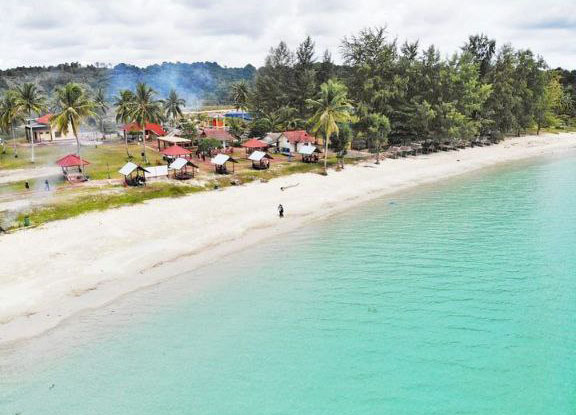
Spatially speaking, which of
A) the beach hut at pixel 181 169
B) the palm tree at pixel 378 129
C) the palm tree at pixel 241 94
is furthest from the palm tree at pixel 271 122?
the beach hut at pixel 181 169

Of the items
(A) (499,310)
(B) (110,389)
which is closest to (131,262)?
(B) (110,389)

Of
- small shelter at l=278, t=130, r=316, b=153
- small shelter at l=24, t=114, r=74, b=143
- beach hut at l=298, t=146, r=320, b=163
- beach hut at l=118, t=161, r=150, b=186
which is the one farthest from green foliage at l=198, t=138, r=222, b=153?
small shelter at l=24, t=114, r=74, b=143

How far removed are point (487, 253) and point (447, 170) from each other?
122 ft

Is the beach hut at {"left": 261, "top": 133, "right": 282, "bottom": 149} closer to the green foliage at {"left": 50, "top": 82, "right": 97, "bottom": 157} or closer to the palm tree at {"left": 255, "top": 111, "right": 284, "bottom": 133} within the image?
the palm tree at {"left": 255, "top": 111, "right": 284, "bottom": 133}

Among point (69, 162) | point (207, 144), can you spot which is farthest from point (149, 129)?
point (69, 162)

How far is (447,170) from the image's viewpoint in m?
70.4

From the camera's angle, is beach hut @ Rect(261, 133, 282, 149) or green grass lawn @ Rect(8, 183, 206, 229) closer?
green grass lawn @ Rect(8, 183, 206, 229)

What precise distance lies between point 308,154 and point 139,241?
1428 inches

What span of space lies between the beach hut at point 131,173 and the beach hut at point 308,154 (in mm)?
24959

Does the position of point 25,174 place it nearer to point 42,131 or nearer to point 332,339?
point 42,131

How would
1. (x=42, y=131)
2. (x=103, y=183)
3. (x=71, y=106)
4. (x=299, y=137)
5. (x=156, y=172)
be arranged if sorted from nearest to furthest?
(x=103, y=183), (x=71, y=106), (x=156, y=172), (x=299, y=137), (x=42, y=131)

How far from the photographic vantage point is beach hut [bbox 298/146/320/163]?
216ft

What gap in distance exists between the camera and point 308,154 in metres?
66.1

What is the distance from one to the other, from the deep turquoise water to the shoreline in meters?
1.88
